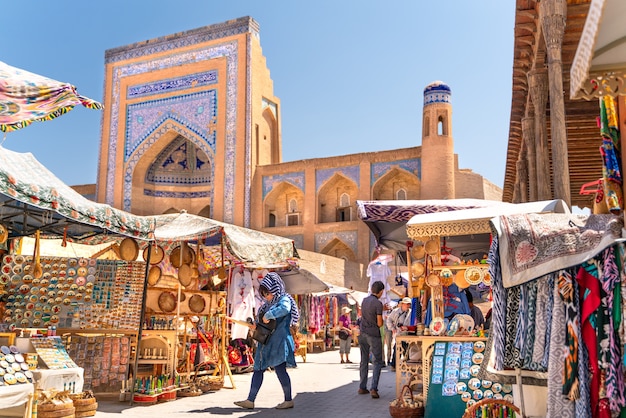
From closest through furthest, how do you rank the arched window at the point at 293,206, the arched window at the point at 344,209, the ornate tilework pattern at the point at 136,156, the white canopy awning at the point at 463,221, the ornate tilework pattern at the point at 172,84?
the white canopy awning at the point at 463,221, the arched window at the point at 344,209, the ornate tilework pattern at the point at 172,84, the ornate tilework pattern at the point at 136,156, the arched window at the point at 293,206

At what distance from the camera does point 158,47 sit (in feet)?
88.6

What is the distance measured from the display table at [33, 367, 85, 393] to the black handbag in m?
1.68

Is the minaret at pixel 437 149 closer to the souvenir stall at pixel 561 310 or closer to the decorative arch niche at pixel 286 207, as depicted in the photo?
the decorative arch niche at pixel 286 207

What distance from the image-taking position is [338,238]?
24.5m

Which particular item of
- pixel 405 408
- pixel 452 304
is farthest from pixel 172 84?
pixel 405 408

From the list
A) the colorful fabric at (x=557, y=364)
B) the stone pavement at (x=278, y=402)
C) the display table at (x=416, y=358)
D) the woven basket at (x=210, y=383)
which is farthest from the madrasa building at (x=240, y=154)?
the colorful fabric at (x=557, y=364)

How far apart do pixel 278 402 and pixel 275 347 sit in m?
0.93

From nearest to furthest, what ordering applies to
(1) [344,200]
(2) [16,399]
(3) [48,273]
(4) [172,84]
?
(2) [16,399] → (3) [48,273] → (1) [344,200] → (4) [172,84]

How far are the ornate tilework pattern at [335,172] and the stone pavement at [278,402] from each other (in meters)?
15.1

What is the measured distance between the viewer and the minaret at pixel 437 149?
73.3 ft

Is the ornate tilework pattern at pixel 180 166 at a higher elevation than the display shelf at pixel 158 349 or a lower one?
higher

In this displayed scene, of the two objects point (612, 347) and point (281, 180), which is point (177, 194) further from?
point (612, 347)

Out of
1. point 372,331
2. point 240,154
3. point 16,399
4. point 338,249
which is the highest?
point 240,154

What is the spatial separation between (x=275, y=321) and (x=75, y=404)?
2.00 m
